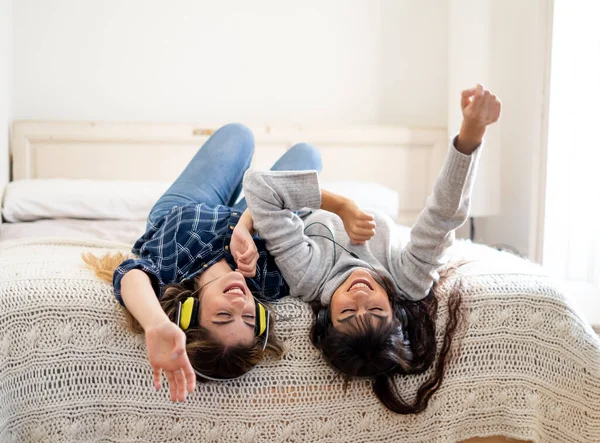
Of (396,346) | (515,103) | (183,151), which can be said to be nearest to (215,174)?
(396,346)

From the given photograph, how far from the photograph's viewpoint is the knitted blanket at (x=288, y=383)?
1.15 meters

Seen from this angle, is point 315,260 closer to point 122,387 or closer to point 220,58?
point 122,387

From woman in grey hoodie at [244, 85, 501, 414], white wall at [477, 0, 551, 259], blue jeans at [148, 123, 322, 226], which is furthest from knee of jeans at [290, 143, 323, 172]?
white wall at [477, 0, 551, 259]

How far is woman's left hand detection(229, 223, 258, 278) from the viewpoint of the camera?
1.26 m

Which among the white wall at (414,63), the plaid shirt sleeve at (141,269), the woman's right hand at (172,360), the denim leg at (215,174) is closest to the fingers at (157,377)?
the woman's right hand at (172,360)

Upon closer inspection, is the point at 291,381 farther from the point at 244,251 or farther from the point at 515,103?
the point at 515,103

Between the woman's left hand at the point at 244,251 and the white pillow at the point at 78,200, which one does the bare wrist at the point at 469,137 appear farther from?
the white pillow at the point at 78,200

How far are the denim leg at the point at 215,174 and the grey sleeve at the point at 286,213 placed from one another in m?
0.38

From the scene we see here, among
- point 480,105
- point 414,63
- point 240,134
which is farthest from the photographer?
point 414,63

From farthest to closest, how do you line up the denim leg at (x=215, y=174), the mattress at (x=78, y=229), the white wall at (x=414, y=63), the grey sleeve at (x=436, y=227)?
1. the white wall at (x=414, y=63)
2. the mattress at (x=78, y=229)
3. the denim leg at (x=215, y=174)
4. the grey sleeve at (x=436, y=227)

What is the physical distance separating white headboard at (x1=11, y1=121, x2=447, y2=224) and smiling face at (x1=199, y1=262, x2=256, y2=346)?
1658mm

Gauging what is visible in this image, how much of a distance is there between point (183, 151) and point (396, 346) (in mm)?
1818

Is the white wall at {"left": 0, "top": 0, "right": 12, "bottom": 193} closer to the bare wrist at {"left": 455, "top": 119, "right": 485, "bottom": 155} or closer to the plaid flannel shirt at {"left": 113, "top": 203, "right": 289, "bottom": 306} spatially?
the plaid flannel shirt at {"left": 113, "top": 203, "right": 289, "bottom": 306}

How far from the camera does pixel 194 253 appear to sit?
1.37 m
